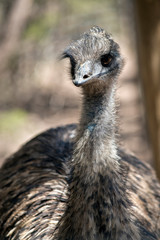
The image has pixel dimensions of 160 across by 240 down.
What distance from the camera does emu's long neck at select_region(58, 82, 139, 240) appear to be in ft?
9.55

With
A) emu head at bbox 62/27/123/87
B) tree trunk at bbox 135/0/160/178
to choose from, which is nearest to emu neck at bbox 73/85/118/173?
emu head at bbox 62/27/123/87

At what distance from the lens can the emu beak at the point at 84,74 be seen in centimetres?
273

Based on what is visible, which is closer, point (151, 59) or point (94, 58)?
point (94, 58)

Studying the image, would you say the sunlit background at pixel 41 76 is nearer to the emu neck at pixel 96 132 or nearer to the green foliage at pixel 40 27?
the green foliage at pixel 40 27

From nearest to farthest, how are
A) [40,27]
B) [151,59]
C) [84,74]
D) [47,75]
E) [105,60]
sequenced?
[84,74]
[105,60]
[151,59]
[40,27]
[47,75]

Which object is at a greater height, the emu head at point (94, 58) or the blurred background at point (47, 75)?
the blurred background at point (47, 75)

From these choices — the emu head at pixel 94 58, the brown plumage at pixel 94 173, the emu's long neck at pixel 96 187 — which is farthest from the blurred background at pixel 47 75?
the emu's long neck at pixel 96 187

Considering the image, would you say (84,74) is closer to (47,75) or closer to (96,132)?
(96,132)

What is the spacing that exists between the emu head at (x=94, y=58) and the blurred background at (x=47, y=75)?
7.06 ft

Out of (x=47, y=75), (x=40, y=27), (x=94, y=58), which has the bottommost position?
(x=94, y=58)

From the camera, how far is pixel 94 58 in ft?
9.55

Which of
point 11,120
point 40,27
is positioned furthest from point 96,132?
point 40,27

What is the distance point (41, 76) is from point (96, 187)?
28.9 ft

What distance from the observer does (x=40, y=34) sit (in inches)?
386
